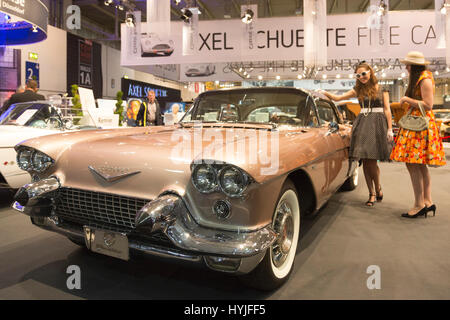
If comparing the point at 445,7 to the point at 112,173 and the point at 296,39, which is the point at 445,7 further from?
the point at 112,173

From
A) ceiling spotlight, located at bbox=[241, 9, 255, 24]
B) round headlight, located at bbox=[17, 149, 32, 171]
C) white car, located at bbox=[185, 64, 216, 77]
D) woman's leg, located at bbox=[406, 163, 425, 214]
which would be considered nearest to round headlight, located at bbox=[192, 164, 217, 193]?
round headlight, located at bbox=[17, 149, 32, 171]

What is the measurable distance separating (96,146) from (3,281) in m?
1.06

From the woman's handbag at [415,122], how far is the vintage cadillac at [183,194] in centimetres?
140

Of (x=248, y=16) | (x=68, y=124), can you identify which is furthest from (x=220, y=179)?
(x=248, y=16)

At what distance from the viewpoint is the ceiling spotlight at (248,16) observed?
26.7ft

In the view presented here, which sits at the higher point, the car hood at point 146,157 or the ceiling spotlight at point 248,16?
the ceiling spotlight at point 248,16

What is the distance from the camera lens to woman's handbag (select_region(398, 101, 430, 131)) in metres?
3.29

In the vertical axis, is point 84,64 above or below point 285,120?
above

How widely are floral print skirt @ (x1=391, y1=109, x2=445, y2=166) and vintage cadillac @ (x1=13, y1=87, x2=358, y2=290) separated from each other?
1.39m

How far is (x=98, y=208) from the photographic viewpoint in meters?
1.87

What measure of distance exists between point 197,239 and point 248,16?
768 centimetres

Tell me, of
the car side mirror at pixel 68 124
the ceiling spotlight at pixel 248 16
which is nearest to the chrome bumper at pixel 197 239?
the car side mirror at pixel 68 124

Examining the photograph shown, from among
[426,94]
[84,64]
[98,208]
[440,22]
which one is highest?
[84,64]

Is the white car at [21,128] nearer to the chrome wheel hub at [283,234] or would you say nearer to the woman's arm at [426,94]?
the chrome wheel hub at [283,234]
